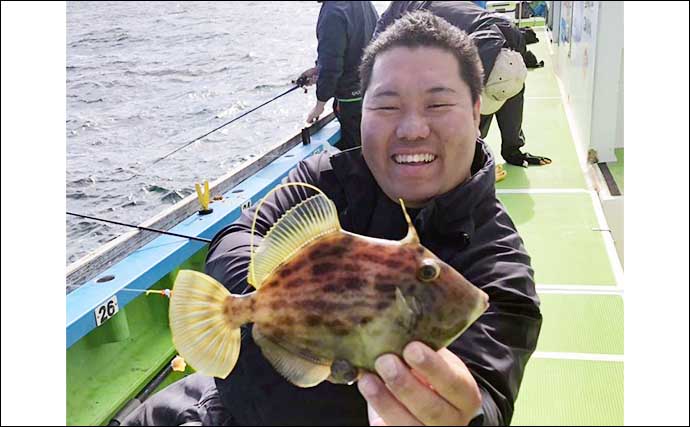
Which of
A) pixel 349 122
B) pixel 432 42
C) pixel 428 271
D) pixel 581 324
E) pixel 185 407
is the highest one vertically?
pixel 432 42

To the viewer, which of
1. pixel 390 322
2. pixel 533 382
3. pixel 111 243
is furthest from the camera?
pixel 111 243

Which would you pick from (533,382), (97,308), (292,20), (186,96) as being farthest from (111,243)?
(533,382)

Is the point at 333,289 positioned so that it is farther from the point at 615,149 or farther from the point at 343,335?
the point at 615,149

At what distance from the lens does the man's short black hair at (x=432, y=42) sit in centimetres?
72

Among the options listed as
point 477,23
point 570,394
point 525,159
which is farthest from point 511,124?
point 570,394

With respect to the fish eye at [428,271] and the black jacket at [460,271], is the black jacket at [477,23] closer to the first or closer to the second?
the black jacket at [460,271]

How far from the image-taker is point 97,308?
34.8 inches

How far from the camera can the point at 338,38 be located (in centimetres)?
125

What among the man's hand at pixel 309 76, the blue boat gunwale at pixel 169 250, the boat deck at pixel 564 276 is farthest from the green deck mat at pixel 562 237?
the man's hand at pixel 309 76

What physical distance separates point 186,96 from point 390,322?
0.86 meters

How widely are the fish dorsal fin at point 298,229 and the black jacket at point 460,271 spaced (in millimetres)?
97

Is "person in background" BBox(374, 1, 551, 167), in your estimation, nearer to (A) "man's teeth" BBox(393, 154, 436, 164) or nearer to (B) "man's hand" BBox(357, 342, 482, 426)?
(A) "man's teeth" BBox(393, 154, 436, 164)

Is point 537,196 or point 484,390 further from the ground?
point 537,196

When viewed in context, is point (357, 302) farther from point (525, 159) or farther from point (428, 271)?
point (525, 159)
